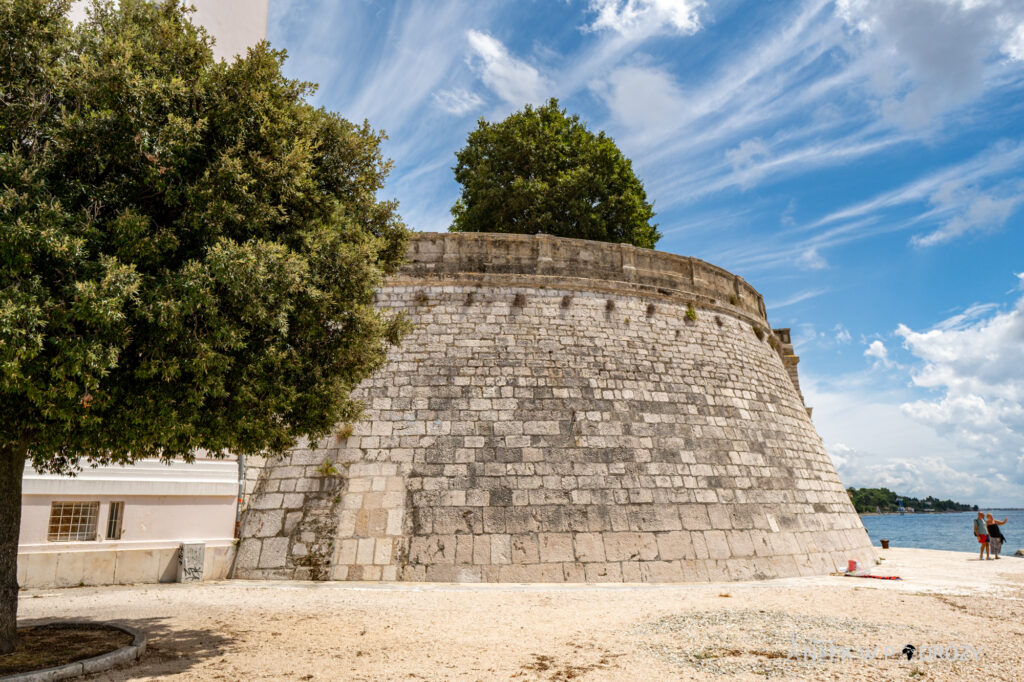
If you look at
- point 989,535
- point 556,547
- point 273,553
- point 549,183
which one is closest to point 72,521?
point 273,553

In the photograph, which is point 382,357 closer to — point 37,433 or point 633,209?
point 37,433

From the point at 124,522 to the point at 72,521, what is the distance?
0.73 meters

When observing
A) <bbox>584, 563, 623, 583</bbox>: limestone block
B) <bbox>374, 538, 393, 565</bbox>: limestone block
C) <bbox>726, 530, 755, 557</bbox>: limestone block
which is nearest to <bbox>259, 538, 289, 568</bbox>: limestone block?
<bbox>374, 538, 393, 565</bbox>: limestone block

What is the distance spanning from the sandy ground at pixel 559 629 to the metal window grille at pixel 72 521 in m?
0.93

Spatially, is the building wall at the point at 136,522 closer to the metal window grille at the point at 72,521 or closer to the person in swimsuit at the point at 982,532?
the metal window grille at the point at 72,521

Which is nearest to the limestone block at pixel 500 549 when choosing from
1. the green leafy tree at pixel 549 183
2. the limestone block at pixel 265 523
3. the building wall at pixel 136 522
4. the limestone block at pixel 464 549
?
the limestone block at pixel 464 549

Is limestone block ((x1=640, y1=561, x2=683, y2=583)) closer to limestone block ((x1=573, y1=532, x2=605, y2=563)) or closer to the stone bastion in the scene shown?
the stone bastion

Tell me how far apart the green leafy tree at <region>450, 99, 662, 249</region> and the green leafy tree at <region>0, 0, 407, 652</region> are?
1731 centimetres

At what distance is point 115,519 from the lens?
34.0ft

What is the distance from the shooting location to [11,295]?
→ 504 centimetres

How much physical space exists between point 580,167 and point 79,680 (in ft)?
72.3

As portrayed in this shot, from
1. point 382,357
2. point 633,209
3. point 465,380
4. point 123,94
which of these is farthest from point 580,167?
point 123,94

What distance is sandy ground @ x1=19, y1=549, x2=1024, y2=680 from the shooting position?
5637 millimetres

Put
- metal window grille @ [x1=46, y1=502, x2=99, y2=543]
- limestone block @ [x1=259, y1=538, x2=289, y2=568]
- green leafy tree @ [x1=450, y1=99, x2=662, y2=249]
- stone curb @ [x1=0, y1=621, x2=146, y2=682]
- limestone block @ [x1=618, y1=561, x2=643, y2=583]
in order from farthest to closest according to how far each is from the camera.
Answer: green leafy tree @ [x1=450, y1=99, x2=662, y2=249] < limestone block @ [x1=259, y1=538, x2=289, y2=568] < limestone block @ [x1=618, y1=561, x2=643, y2=583] < metal window grille @ [x1=46, y1=502, x2=99, y2=543] < stone curb @ [x1=0, y1=621, x2=146, y2=682]
